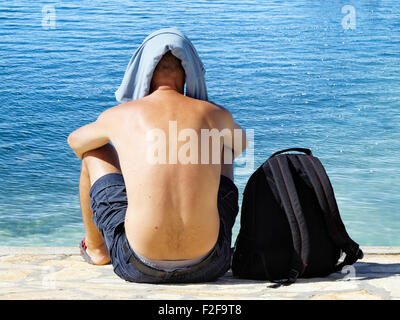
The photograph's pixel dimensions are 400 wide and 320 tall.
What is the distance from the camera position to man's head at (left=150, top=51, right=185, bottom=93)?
2688 millimetres

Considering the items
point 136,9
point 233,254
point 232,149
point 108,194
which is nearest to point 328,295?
point 233,254

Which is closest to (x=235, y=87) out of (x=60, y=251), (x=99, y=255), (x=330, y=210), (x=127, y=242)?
(x=60, y=251)

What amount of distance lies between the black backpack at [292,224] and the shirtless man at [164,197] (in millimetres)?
140

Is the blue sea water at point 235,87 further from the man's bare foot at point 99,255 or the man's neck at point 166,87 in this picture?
the man's neck at point 166,87

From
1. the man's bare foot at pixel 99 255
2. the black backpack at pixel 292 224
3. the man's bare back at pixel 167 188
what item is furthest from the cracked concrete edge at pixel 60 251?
the man's bare back at pixel 167 188

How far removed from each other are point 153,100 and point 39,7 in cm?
1408

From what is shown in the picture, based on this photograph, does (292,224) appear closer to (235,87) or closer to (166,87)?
(166,87)

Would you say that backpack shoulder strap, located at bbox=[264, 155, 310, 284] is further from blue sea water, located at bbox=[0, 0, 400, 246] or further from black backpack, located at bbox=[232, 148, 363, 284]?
blue sea water, located at bbox=[0, 0, 400, 246]

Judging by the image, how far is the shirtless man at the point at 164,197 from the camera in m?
2.47

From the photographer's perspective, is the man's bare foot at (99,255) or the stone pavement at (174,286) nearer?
the stone pavement at (174,286)

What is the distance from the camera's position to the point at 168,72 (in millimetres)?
2688

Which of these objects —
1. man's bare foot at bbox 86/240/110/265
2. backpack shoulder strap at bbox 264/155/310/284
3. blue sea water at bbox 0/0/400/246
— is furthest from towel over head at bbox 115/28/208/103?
blue sea water at bbox 0/0/400/246
